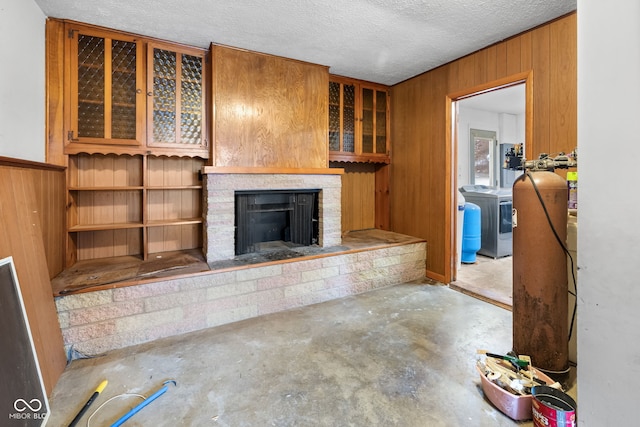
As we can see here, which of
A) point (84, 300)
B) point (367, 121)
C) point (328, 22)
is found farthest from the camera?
point (367, 121)

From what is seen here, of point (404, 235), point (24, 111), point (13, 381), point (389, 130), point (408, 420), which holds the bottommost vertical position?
point (408, 420)

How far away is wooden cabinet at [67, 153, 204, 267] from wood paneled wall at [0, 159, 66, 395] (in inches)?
25.9

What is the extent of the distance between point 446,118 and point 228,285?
2.90 metres

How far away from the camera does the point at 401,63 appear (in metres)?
3.30

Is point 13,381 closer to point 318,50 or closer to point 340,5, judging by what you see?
point 340,5

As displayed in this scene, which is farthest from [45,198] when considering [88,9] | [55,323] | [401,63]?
[401,63]

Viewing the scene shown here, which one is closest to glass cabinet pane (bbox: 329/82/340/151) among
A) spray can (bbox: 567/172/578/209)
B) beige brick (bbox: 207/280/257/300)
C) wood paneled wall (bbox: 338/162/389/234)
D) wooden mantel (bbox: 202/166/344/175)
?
wood paneled wall (bbox: 338/162/389/234)

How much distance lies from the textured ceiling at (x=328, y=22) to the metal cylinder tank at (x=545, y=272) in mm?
1450

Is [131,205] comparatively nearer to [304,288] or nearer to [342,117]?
[304,288]

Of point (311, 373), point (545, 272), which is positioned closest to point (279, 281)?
point (311, 373)

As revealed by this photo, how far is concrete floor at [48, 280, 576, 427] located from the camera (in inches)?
59.3

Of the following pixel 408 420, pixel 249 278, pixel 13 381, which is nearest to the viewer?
pixel 13 381

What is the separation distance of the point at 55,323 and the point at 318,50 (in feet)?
10.2

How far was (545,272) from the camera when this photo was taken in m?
1.75
